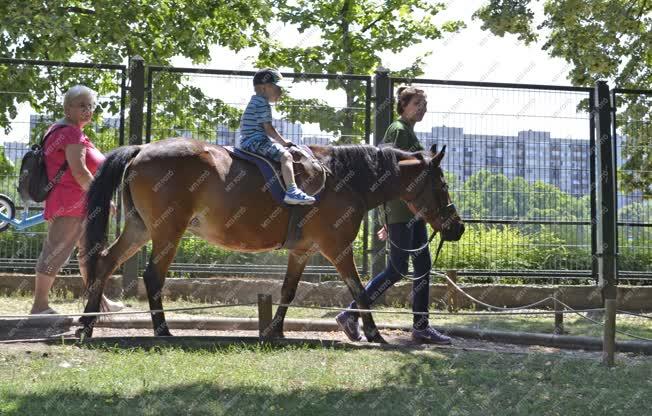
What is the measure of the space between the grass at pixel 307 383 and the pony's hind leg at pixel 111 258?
67 cm

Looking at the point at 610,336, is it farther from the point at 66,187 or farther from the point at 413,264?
the point at 66,187

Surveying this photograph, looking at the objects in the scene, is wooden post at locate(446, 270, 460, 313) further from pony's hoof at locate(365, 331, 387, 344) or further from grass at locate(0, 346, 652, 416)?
grass at locate(0, 346, 652, 416)

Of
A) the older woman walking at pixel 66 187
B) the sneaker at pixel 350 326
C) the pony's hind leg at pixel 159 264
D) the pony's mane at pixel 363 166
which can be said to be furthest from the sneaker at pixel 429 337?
the older woman walking at pixel 66 187

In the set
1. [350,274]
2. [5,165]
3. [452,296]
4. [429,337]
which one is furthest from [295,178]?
[5,165]

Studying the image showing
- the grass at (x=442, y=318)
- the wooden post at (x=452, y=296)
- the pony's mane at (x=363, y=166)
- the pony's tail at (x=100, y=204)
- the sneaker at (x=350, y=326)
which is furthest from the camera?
the wooden post at (x=452, y=296)

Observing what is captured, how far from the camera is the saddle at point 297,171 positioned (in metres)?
6.91

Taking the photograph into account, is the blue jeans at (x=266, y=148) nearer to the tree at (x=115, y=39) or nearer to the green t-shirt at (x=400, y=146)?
the green t-shirt at (x=400, y=146)

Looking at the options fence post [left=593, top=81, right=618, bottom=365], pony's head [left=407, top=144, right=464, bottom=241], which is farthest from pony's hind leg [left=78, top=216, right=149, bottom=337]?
fence post [left=593, top=81, right=618, bottom=365]

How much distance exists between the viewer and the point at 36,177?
7227 millimetres

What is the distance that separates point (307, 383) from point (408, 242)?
8.91ft

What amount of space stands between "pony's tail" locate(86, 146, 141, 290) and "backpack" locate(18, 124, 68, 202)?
0.84m

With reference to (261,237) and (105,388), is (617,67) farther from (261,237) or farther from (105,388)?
(105,388)

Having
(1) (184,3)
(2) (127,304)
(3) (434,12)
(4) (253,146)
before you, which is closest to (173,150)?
(4) (253,146)

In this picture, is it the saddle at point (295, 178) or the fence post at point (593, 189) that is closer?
the saddle at point (295, 178)
